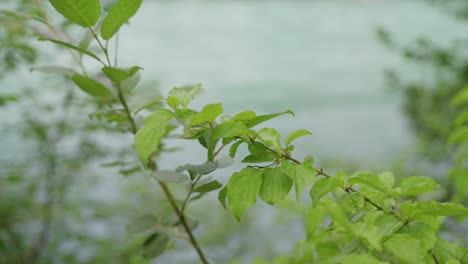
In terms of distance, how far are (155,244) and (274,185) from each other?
305mm

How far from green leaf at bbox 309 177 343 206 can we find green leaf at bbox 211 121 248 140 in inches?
3.1

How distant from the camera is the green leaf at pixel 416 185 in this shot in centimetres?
50

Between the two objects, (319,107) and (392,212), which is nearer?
(392,212)

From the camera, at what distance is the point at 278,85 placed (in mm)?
5941

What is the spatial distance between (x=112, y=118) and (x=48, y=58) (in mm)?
1490

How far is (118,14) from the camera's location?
49cm

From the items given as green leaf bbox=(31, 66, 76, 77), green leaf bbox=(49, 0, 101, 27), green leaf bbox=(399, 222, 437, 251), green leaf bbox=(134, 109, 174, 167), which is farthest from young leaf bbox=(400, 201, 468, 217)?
green leaf bbox=(31, 66, 76, 77)

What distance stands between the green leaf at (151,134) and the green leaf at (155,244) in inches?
11.0

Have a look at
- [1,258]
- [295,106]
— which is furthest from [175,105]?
[295,106]

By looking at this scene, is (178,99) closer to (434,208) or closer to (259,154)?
(259,154)

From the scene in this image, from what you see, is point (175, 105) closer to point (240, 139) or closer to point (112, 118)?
point (240, 139)

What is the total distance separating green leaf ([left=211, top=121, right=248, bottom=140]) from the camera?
0.44m

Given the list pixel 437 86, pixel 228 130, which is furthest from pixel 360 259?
pixel 437 86

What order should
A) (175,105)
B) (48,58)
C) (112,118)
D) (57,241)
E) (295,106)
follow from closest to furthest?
(175,105), (112,118), (48,58), (57,241), (295,106)
